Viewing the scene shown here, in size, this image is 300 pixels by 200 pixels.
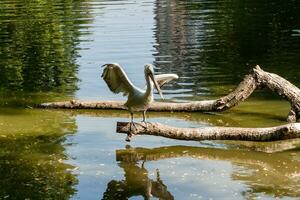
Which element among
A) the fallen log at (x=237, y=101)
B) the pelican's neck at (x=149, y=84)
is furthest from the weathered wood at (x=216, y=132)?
the fallen log at (x=237, y=101)

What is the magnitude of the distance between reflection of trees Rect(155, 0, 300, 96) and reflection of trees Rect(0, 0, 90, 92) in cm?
323

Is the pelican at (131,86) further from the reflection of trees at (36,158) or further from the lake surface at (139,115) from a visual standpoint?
the reflection of trees at (36,158)

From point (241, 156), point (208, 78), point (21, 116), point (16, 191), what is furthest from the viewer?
point (208, 78)

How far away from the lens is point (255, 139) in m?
12.0

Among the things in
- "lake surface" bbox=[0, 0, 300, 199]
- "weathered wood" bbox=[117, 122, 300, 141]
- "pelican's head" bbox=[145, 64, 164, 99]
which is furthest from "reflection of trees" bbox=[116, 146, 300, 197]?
"pelican's head" bbox=[145, 64, 164, 99]

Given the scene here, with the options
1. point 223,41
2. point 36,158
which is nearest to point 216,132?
point 36,158

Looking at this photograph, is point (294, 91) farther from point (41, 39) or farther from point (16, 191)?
point (41, 39)

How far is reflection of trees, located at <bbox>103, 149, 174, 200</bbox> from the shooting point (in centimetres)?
1027

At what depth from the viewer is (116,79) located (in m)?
12.0

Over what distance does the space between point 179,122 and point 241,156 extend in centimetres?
268

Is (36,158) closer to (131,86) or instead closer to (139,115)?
(131,86)

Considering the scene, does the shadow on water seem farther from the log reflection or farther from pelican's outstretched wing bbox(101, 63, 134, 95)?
the log reflection

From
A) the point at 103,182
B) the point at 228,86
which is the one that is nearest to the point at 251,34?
the point at 228,86

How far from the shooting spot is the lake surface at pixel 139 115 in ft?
35.2
